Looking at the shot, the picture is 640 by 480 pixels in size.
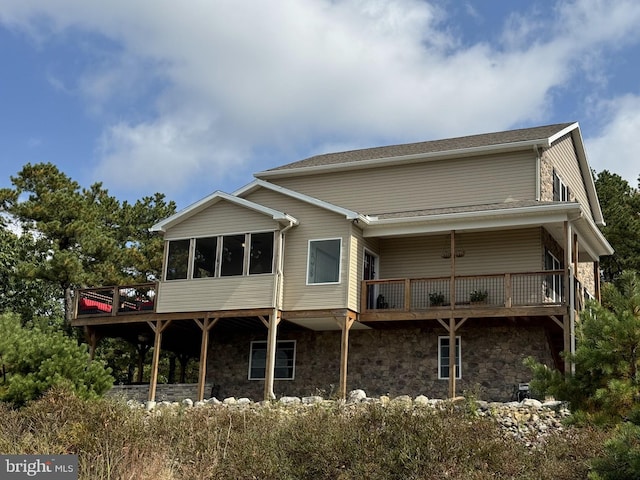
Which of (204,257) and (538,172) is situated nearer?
(538,172)

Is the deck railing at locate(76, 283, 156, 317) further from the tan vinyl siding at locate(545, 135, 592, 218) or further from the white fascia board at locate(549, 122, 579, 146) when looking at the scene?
the tan vinyl siding at locate(545, 135, 592, 218)

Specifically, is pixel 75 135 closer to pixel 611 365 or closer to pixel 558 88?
pixel 558 88

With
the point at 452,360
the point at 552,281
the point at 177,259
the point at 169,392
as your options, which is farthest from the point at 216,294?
the point at 552,281

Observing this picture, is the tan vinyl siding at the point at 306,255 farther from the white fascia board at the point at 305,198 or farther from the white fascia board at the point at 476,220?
the white fascia board at the point at 476,220

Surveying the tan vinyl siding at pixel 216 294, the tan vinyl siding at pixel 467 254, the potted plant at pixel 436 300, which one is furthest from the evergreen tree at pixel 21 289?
the potted plant at pixel 436 300

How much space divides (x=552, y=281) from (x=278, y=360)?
8097 millimetres

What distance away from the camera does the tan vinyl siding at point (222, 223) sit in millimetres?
22641

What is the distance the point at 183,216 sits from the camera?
23.5m

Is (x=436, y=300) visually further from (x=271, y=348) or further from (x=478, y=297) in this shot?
(x=271, y=348)

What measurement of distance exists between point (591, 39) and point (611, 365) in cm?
860

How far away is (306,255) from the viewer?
22.3m

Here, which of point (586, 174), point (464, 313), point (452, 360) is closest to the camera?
point (452, 360)

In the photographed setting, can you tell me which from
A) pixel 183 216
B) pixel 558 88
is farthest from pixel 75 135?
pixel 558 88

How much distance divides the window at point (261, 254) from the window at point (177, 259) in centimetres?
206
